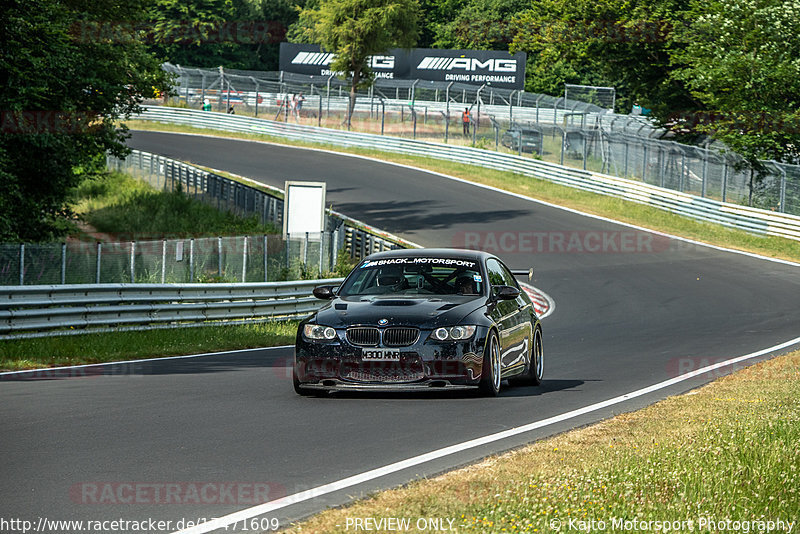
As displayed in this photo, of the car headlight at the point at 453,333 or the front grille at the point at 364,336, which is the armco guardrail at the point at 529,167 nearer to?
the car headlight at the point at 453,333

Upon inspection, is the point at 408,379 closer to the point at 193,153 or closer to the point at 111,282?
the point at 111,282

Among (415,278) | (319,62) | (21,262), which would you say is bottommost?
(21,262)

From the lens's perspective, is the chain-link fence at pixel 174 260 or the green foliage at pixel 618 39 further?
the green foliage at pixel 618 39

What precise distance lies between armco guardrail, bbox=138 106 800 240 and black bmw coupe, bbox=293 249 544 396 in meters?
29.7

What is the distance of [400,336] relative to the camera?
36.1ft

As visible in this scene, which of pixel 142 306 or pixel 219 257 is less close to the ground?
pixel 219 257

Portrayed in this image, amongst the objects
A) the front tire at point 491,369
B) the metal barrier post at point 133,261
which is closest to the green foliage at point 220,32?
the metal barrier post at point 133,261

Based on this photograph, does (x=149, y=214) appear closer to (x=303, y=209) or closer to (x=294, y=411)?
(x=303, y=209)

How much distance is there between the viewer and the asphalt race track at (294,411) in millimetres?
7094

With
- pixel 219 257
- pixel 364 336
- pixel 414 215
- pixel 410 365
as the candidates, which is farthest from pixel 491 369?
pixel 414 215

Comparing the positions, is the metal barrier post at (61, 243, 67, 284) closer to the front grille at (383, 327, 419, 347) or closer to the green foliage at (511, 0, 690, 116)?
the front grille at (383, 327, 419, 347)

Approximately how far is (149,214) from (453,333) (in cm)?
3087

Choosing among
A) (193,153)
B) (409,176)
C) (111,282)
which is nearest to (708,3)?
(409,176)

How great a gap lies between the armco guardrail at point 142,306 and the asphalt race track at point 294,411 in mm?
2347
